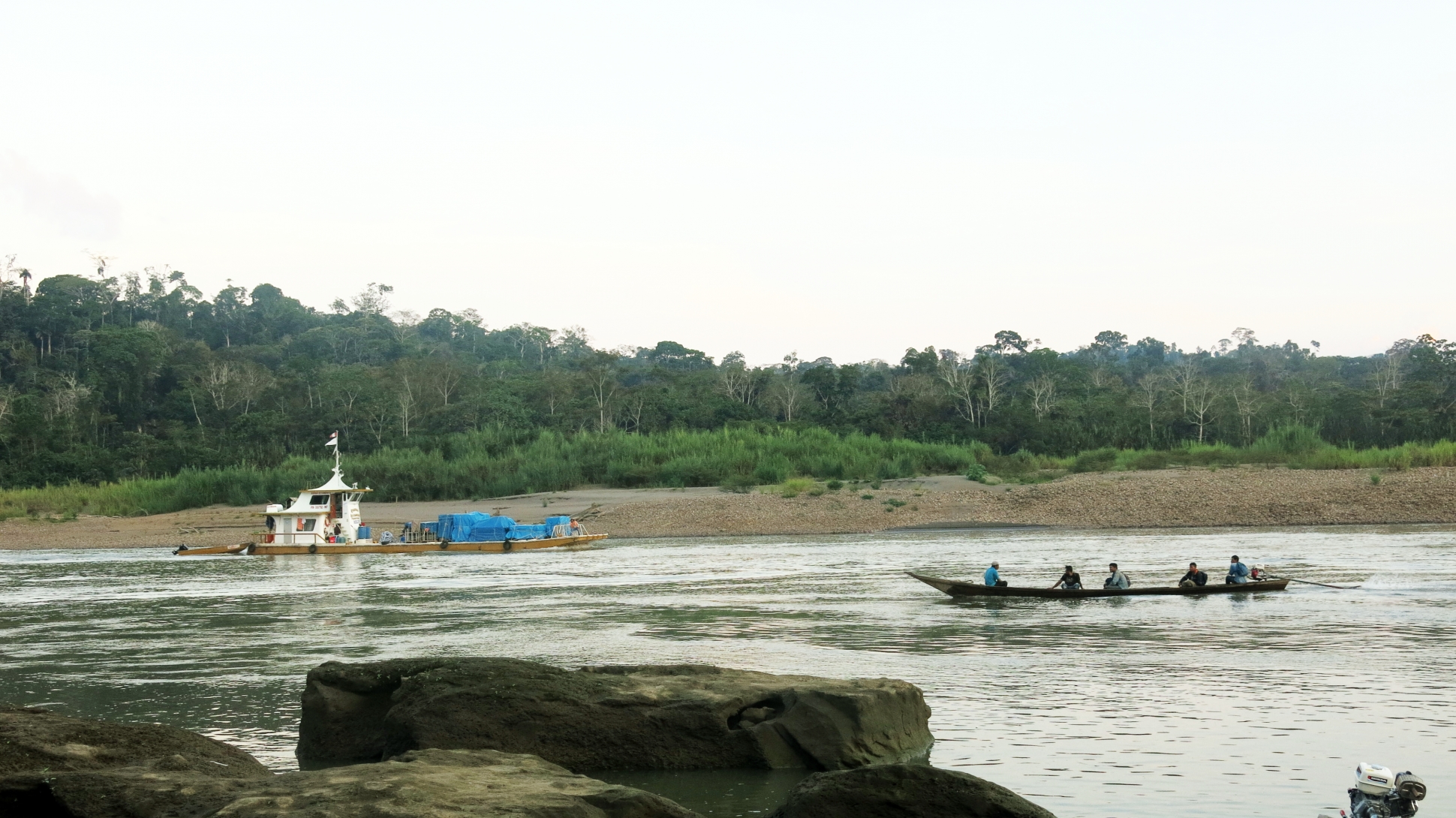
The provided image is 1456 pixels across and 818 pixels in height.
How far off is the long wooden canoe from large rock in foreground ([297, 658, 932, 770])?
13225 mm

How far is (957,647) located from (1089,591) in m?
6.54

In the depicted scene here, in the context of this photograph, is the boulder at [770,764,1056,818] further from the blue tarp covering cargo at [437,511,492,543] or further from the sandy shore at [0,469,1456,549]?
the sandy shore at [0,469,1456,549]

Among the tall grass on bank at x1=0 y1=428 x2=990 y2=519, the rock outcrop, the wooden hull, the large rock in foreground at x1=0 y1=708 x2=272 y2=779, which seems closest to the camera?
the rock outcrop

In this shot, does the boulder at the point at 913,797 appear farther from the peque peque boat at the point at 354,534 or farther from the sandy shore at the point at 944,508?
the sandy shore at the point at 944,508

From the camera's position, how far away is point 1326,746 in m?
11.7

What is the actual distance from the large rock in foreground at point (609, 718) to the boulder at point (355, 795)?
2.26 meters

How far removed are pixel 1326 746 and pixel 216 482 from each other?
213 ft

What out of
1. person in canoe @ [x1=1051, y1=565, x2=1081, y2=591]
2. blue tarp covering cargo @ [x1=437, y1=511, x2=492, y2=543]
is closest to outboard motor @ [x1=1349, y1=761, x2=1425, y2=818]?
person in canoe @ [x1=1051, y1=565, x2=1081, y2=591]

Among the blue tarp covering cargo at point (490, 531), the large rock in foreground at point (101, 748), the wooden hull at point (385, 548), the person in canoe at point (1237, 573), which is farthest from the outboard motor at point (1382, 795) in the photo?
the blue tarp covering cargo at point (490, 531)

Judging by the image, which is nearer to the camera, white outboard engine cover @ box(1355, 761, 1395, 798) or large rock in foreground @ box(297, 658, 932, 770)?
white outboard engine cover @ box(1355, 761, 1395, 798)

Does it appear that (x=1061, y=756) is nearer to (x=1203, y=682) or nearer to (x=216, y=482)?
(x=1203, y=682)

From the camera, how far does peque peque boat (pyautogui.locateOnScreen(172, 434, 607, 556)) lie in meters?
47.2

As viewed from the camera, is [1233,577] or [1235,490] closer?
[1233,577]

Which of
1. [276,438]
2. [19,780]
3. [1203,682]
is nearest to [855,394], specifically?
[276,438]
